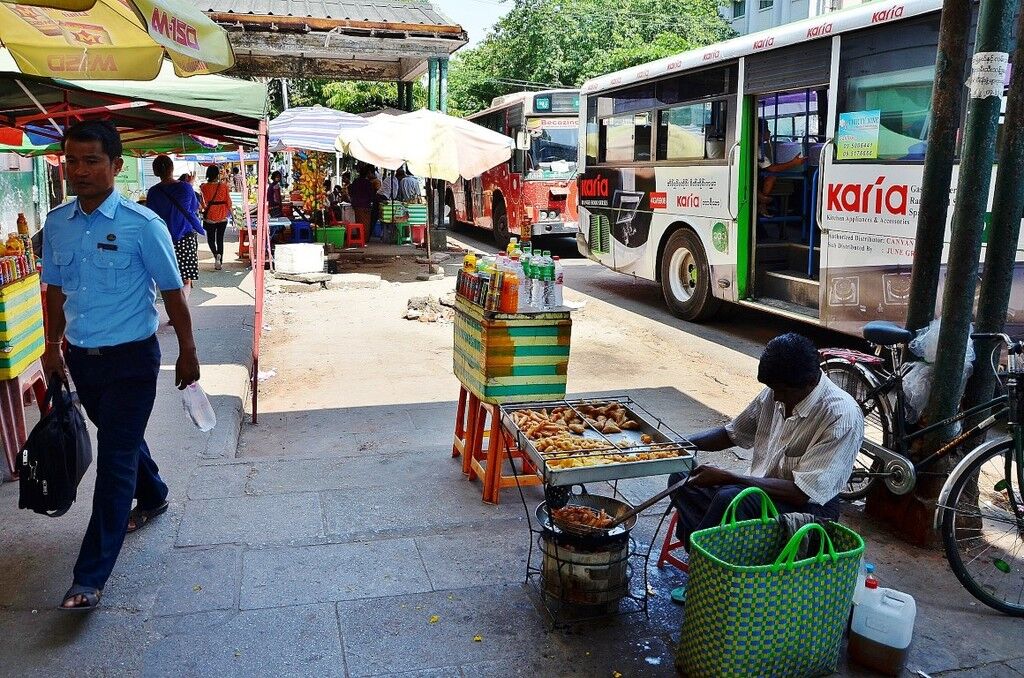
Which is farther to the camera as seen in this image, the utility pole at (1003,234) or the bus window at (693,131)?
the bus window at (693,131)

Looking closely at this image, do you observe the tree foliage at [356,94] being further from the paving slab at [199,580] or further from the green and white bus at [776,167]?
the paving slab at [199,580]

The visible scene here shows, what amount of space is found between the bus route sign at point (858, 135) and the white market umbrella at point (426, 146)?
668 centimetres

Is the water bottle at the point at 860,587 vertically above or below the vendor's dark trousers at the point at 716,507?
below

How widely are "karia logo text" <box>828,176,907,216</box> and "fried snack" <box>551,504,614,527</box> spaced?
455cm

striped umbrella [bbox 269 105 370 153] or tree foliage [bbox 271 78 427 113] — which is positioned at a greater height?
tree foliage [bbox 271 78 427 113]

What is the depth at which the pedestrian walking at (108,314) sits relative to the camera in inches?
133

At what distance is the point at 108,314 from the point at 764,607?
2676 millimetres

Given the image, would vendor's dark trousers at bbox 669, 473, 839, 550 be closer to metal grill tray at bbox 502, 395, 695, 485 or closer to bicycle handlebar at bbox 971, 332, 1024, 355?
Result: metal grill tray at bbox 502, 395, 695, 485


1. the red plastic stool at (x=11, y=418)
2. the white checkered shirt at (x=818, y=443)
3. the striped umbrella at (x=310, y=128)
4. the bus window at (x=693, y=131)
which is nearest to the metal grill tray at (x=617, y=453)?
the white checkered shirt at (x=818, y=443)

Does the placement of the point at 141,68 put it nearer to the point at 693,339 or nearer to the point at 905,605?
the point at 905,605

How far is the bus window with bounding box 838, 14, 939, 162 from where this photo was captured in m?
6.72

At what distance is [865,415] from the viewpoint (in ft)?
15.3

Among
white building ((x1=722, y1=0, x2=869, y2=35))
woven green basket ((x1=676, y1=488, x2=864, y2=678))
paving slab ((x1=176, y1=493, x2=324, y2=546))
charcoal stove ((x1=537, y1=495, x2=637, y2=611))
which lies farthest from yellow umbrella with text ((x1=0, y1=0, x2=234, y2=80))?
white building ((x1=722, y1=0, x2=869, y2=35))

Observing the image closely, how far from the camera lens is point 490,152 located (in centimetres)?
1350
